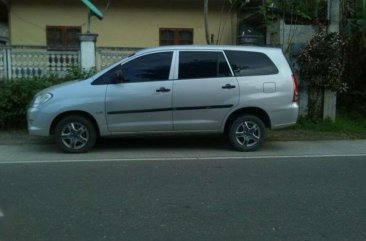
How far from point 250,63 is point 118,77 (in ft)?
7.81

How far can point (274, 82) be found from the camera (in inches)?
373

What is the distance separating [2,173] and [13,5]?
9.15 m

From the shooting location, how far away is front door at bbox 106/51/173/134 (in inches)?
360

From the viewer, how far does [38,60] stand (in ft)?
39.3

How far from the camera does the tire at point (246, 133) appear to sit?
9500 millimetres

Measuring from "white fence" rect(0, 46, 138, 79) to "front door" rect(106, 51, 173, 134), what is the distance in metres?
2.91

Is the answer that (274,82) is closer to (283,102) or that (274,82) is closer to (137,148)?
(283,102)

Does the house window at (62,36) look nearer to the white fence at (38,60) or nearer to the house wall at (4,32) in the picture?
the house wall at (4,32)

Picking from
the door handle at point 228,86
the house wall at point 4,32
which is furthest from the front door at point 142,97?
the house wall at point 4,32

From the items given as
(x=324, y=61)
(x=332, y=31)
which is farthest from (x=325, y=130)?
(x=332, y=31)

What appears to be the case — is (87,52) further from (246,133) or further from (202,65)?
(246,133)

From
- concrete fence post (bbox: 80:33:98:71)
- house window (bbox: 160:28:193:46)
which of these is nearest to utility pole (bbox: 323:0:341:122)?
house window (bbox: 160:28:193:46)

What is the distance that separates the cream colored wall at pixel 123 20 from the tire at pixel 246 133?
731 cm

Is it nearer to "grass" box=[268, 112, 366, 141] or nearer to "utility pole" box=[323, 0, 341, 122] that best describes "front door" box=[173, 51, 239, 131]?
"grass" box=[268, 112, 366, 141]
